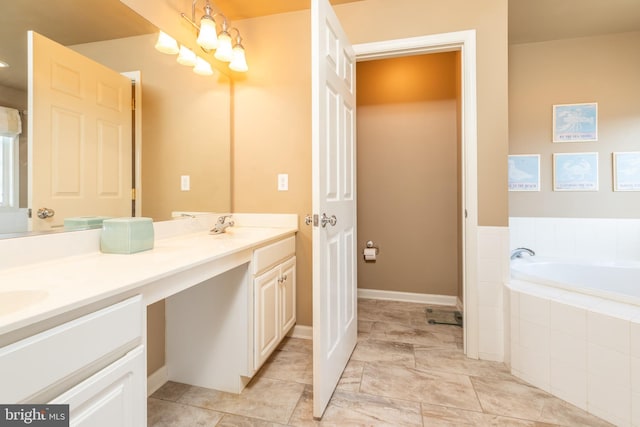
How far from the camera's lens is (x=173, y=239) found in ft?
5.29

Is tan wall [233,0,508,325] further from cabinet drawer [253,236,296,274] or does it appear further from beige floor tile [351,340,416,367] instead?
beige floor tile [351,340,416,367]

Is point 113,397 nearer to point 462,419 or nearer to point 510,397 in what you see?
point 462,419

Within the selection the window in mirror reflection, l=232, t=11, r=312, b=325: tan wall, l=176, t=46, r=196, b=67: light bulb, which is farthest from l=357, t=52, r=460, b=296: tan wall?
the window in mirror reflection

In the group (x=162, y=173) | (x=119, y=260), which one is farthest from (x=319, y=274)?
(x=162, y=173)

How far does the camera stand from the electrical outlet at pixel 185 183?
5.89 ft

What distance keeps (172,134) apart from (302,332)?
5.27ft

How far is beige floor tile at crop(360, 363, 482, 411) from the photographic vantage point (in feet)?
4.88

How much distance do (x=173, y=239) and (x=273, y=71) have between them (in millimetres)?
1419

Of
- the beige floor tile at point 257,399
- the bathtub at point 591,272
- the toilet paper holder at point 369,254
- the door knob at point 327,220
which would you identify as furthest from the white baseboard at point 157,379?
the bathtub at point 591,272

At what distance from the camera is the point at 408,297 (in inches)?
116

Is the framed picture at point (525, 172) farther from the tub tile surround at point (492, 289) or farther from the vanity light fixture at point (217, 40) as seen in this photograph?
the vanity light fixture at point (217, 40)

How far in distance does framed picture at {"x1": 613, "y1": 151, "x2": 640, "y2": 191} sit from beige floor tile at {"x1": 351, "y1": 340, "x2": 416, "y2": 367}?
88.4 inches

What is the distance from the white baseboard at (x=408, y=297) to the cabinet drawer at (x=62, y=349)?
2517mm

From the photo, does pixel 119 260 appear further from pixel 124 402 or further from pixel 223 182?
pixel 223 182
